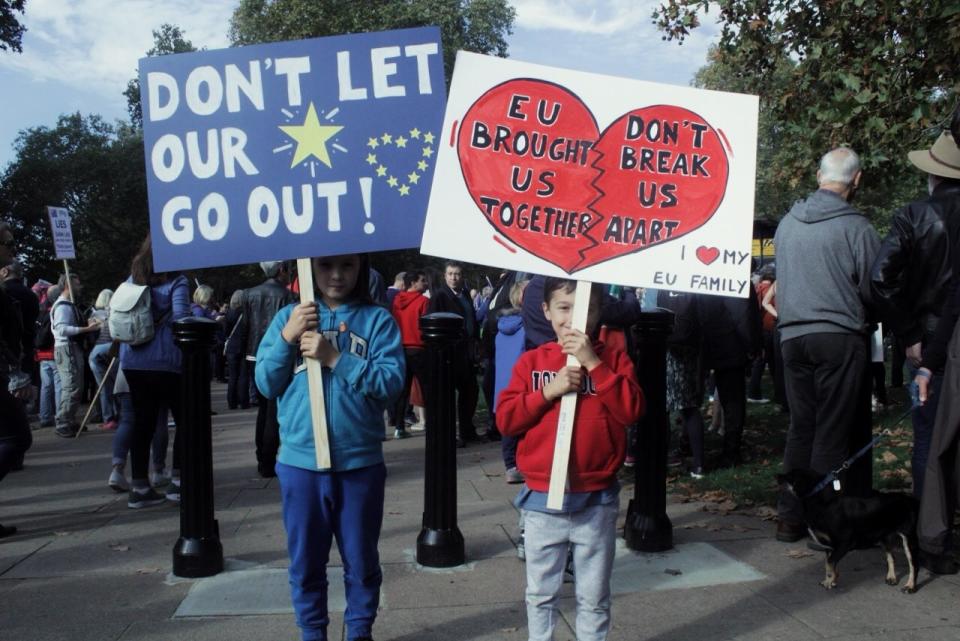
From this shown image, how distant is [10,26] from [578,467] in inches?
1068

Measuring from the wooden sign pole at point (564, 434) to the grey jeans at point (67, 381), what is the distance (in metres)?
9.57

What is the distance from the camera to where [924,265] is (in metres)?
4.71

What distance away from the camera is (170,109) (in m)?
3.83

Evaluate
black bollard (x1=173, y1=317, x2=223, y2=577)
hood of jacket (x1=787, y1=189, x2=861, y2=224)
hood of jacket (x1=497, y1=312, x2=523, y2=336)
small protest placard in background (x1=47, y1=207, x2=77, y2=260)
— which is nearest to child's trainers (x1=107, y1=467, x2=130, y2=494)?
black bollard (x1=173, y1=317, x2=223, y2=577)

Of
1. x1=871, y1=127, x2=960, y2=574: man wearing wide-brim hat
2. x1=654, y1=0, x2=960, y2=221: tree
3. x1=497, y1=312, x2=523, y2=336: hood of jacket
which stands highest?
x1=654, y1=0, x2=960, y2=221: tree

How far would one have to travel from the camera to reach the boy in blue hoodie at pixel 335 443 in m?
3.57

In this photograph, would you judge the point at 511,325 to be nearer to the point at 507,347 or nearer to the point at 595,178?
the point at 507,347

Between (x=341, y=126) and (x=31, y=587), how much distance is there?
120 inches

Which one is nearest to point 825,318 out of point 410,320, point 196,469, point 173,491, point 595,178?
point 595,178

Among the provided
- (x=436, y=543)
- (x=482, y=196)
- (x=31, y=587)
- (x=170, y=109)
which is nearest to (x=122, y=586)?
(x=31, y=587)

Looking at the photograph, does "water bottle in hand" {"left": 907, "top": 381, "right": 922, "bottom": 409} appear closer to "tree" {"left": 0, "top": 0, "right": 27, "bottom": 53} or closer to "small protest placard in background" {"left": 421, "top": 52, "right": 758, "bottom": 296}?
"small protest placard in background" {"left": 421, "top": 52, "right": 758, "bottom": 296}

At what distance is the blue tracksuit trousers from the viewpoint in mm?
3570

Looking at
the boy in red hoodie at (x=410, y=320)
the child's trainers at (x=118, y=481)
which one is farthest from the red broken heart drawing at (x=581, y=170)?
the boy in red hoodie at (x=410, y=320)

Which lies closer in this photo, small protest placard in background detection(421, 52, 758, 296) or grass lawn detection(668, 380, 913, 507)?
small protest placard in background detection(421, 52, 758, 296)
